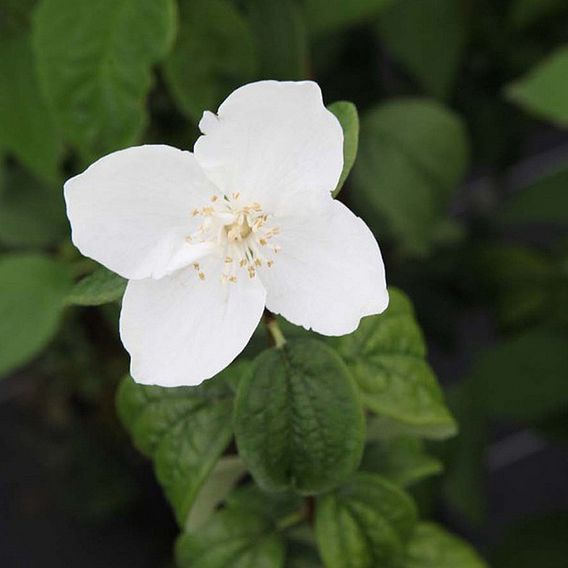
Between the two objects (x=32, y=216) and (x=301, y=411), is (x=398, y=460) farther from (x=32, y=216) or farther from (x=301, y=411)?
(x=32, y=216)

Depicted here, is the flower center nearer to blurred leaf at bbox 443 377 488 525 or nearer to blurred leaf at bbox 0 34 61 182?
blurred leaf at bbox 0 34 61 182

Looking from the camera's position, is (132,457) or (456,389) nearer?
(456,389)

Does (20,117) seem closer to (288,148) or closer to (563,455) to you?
(288,148)

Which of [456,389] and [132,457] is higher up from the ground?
[456,389]

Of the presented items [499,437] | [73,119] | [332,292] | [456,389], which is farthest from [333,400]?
[499,437]

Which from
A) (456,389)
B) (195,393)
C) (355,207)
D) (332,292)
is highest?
(332,292)

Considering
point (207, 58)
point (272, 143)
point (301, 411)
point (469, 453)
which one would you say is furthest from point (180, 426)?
point (469, 453)

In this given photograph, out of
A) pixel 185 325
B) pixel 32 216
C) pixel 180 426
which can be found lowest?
pixel 32 216
